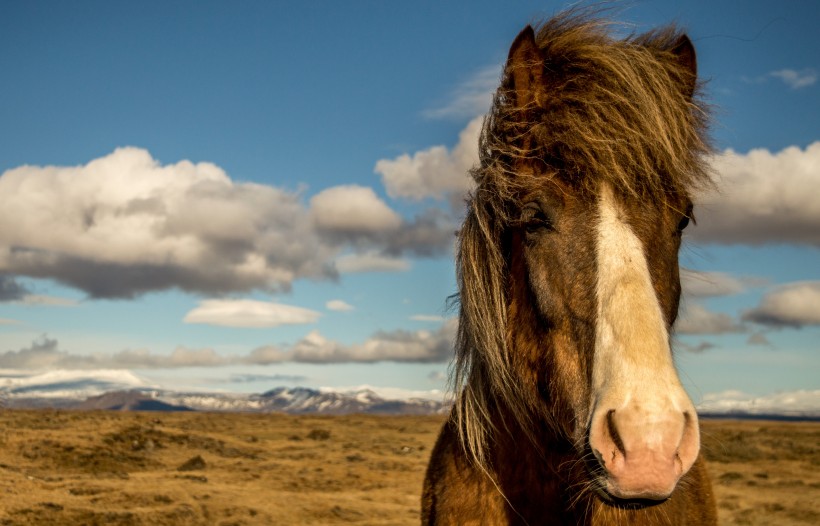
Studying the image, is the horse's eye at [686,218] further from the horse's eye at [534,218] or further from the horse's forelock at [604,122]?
the horse's eye at [534,218]

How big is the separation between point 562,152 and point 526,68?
47 centimetres

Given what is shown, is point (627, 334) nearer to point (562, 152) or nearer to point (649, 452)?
point (649, 452)

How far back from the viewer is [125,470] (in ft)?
54.7

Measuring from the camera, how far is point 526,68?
10.0ft

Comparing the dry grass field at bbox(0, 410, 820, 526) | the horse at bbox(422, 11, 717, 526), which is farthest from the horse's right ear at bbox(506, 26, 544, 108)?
the dry grass field at bbox(0, 410, 820, 526)

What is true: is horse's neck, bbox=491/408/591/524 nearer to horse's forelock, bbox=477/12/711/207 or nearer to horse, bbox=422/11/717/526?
horse, bbox=422/11/717/526

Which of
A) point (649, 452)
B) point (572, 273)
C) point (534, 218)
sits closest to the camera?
point (649, 452)

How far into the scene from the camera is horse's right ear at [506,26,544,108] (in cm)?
305

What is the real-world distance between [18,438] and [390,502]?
10226 millimetres

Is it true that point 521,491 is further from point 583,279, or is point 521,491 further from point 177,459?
point 177,459

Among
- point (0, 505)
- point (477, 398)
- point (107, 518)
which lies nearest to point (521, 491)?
point (477, 398)

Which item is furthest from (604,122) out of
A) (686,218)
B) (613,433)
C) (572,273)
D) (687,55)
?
(613,433)

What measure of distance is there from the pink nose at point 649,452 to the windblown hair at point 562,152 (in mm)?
695

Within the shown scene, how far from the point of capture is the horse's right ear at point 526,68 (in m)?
3.05
